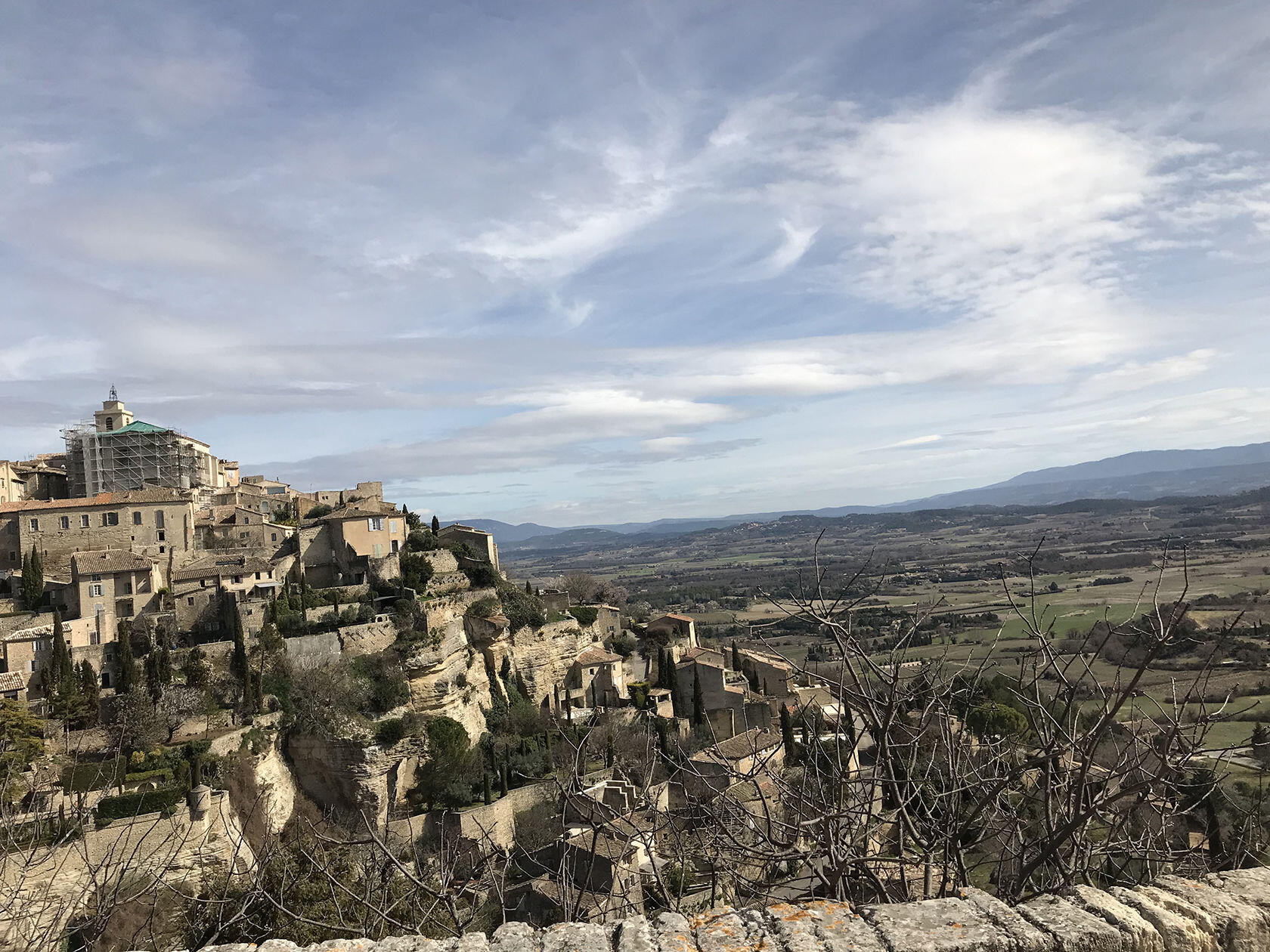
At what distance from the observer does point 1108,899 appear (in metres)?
3.10

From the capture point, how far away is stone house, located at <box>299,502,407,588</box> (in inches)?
1281

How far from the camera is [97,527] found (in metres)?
31.0

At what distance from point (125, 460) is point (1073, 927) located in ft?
156

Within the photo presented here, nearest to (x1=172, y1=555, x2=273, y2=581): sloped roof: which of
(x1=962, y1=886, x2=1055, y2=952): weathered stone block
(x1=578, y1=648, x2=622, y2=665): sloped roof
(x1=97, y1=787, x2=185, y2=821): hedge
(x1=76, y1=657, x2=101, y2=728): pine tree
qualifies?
(x1=76, y1=657, x2=101, y2=728): pine tree

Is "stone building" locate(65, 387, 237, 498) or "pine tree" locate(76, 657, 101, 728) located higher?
"stone building" locate(65, 387, 237, 498)

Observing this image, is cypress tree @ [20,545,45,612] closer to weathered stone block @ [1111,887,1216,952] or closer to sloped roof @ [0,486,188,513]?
sloped roof @ [0,486,188,513]

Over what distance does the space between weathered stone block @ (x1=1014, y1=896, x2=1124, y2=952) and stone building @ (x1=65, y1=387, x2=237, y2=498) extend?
4406 centimetres

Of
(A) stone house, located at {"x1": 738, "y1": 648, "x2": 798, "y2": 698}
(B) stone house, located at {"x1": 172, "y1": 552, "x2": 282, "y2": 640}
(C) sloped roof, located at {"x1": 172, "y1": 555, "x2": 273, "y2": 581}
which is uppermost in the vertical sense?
(C) sloped roof, located at {"x1": 172, "y1": 555, "x2": 273, "y2": 581}

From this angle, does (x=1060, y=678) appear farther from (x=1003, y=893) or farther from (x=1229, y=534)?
(x=1229, y=534)

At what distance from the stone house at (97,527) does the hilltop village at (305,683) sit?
0.27 ft

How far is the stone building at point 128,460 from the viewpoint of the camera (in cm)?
3959

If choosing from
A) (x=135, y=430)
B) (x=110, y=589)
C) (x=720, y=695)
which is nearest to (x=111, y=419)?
(x=135, y=430)

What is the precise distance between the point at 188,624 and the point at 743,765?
831 inches

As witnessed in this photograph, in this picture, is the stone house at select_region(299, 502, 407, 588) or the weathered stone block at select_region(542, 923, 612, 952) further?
the stone house at select_region(299, 502, 407, 588)
